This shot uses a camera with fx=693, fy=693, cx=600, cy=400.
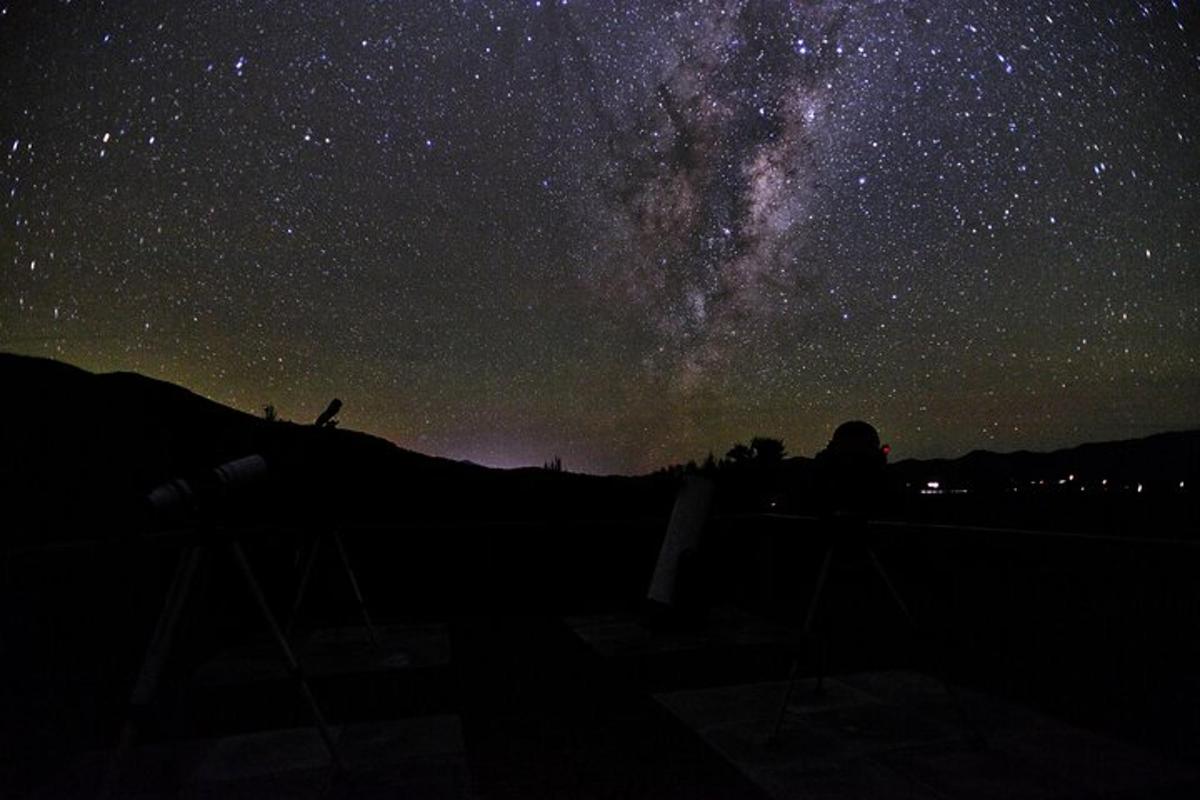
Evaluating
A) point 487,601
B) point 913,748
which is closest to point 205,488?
point 913,748

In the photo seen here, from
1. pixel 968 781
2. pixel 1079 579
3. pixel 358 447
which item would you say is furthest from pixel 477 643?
pixel 1079 579

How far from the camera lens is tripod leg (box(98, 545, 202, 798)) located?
2.15m

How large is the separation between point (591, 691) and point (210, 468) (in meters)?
2.71

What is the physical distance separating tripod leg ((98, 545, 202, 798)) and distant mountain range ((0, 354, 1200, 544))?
0.29 meters

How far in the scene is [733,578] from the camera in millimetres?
7875

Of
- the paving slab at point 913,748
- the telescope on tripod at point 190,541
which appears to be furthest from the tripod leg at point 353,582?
the paving slab at point 913,748

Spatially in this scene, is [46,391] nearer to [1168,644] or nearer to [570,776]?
[570,776]

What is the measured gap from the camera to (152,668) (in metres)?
2.27

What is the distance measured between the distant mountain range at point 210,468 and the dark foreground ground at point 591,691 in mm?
482

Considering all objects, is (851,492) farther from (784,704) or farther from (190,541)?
(190,541)

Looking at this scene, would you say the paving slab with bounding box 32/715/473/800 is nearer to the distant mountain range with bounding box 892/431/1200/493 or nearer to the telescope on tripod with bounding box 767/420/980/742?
the telescope on tripod with bounding box 767/420/980/742

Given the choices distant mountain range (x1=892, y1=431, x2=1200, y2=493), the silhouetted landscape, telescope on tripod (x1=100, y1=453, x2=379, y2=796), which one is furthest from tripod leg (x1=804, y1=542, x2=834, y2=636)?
distant mountain range (x1=892, y1=431, x2=1200, y2=493)

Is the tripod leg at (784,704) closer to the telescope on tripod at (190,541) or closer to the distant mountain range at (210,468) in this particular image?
the distant mountain range at (210,468)

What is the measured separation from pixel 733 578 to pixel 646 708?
4.10m
